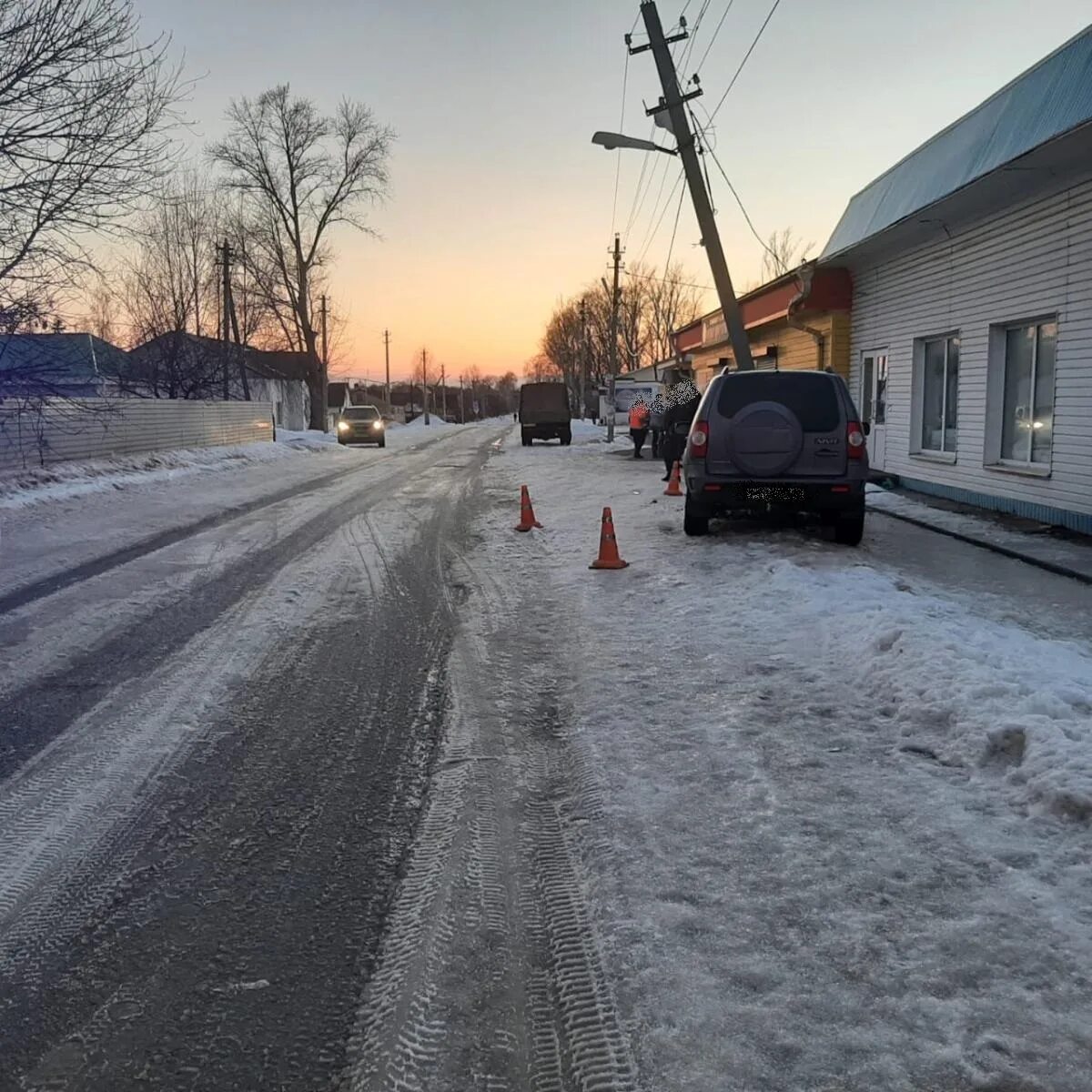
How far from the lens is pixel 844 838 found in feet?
11.4

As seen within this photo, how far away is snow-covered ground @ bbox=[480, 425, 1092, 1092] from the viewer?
239 cm

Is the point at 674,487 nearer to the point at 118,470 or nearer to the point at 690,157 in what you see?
the point at 690,157

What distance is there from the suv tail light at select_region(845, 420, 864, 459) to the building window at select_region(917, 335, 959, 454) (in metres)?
5.21

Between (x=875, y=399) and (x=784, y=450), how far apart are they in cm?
913

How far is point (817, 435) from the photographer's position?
9367 millimetres

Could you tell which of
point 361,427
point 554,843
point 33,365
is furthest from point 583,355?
point 554,843

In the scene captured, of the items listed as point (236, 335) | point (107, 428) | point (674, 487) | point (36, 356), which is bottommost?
point (674, 487)

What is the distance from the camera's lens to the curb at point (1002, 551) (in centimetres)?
828

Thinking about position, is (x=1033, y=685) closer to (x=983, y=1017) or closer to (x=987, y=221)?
(x=983, y=1017)

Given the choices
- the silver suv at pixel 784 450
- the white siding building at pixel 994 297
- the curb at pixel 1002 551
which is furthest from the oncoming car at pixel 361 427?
the silver suv at pixel 784 450

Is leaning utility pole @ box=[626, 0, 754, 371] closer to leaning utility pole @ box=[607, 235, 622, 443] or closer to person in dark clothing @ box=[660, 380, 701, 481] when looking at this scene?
person in dark clothing @ box=[660, 380, 701, 481]

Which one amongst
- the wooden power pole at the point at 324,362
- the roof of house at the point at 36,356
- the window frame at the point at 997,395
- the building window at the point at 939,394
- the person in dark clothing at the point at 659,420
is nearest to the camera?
the window frame at the point at 997,395

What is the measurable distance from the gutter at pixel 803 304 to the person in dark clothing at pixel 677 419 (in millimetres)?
2710

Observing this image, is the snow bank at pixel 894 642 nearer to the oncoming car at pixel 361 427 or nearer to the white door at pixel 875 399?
the white door at pixel 875 399
